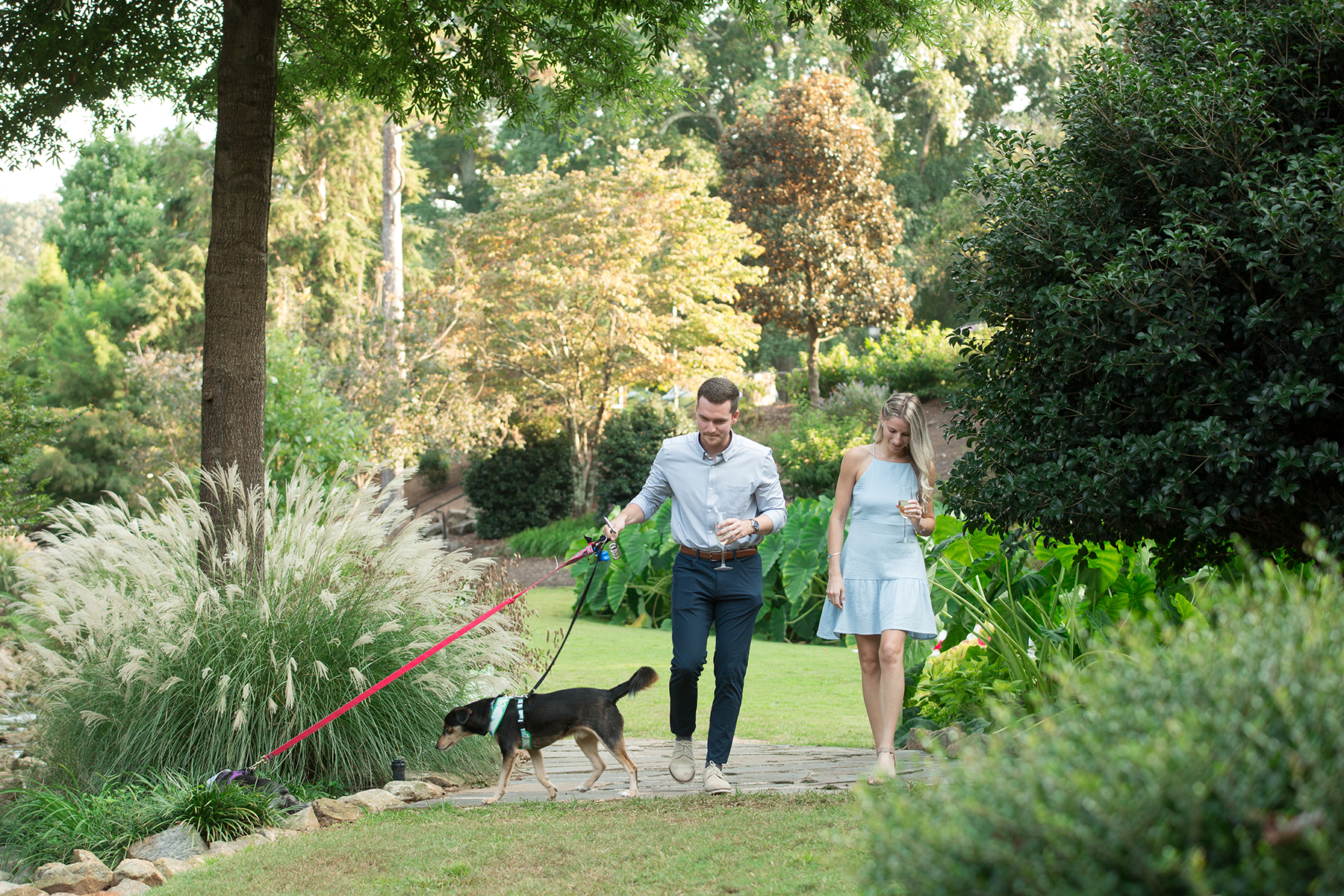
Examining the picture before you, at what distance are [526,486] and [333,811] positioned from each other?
64.3ft

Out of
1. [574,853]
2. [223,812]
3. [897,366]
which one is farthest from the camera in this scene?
[897,366]

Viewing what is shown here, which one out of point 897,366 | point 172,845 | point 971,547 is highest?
point 897,366

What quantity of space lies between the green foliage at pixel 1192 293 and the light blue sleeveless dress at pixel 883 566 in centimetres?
52

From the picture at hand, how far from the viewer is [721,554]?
→ 16.7ft

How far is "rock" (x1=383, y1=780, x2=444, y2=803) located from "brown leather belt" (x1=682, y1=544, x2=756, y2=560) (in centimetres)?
180

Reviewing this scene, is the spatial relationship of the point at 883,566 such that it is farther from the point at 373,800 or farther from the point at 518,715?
the point at 373,800

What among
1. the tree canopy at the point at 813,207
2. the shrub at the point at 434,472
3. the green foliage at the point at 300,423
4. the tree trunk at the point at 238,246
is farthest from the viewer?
the shrub at the point at 434,472

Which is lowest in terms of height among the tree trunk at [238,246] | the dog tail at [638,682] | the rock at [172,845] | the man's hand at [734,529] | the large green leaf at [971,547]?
the rock at [172,845]

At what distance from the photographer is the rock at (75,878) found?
4.32 meters

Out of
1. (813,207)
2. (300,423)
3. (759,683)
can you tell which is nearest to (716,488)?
(759,683)

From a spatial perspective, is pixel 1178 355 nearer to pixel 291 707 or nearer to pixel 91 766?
pixel 291 707

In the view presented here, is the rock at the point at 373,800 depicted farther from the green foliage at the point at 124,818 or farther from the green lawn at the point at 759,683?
the green lawn at the point at 759,683

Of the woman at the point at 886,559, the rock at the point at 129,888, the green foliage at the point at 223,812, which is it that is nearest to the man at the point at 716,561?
the woman at the point at 886,559

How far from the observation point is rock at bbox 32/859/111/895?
432 centimetres
